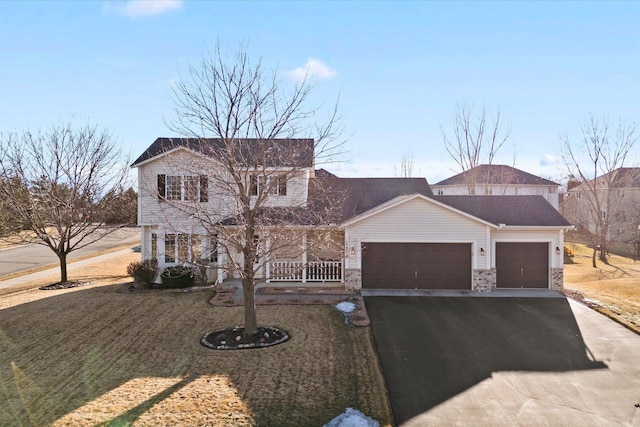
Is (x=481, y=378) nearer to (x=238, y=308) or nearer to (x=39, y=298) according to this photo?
(x=238, y=308)

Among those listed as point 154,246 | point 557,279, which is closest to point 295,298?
point 154,246

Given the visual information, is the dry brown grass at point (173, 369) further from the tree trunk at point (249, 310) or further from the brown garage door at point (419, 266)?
the brown garage door at point (419, 266)

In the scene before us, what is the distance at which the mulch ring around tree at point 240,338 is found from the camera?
36.2 ft

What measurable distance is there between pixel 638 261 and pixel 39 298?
3981 cm

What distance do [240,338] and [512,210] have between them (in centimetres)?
1435

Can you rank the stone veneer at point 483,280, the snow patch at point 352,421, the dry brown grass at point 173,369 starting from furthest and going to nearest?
the stone veneer at point 483,280, the dry brown grass at point 173,369, the snow patch at point 352,421

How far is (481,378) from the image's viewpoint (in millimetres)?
9164

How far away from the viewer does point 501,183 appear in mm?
40531

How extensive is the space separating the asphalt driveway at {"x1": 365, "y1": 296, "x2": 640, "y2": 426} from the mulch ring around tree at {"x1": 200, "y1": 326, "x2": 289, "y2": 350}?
2.98m

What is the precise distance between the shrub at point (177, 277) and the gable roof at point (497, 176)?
30703 millimetres

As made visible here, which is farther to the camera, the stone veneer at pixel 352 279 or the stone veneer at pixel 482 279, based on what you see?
the stone veneer at pixel 352 279

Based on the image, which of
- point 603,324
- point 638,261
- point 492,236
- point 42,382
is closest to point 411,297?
point 492,236

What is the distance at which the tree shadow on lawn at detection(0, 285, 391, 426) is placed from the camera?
769 cm

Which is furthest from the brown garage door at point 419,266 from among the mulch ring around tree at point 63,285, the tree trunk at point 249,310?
the mulch ring around tree at point 63,285
